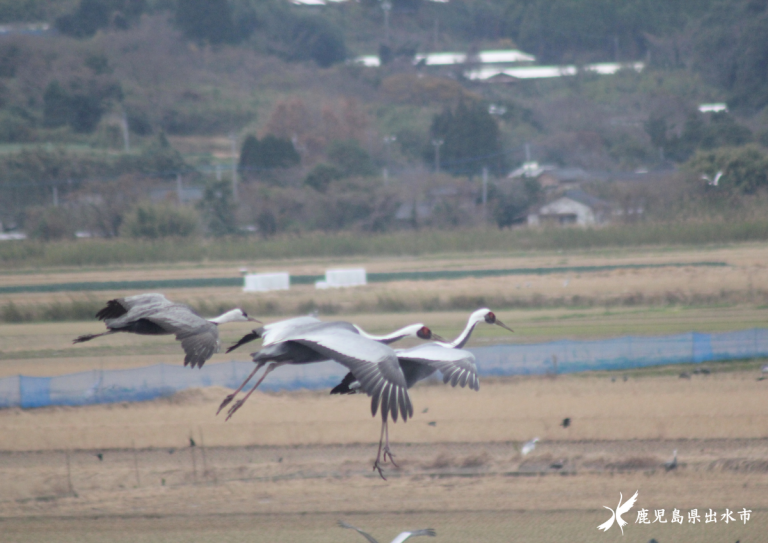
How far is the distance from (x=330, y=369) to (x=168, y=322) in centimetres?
1088

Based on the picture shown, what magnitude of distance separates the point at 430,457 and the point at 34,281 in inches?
1284

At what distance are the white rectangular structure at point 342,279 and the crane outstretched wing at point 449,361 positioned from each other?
26.1m

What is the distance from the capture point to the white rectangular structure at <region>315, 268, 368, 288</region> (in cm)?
3500

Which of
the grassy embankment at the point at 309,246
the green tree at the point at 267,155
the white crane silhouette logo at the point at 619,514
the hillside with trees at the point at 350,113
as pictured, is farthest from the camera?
the green tree at the point at 267,155

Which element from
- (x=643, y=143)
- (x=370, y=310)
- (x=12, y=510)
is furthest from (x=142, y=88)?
(x=12, y=510)

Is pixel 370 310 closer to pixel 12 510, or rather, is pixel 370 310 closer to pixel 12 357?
pixel 12 357

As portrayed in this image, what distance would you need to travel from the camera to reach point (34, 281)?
42.0 m

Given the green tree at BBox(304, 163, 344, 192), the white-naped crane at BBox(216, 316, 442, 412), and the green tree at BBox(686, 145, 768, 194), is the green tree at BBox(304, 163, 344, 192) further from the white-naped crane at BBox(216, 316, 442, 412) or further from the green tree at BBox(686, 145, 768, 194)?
the white-naped crane at BBox(216, 316, 442, 412)

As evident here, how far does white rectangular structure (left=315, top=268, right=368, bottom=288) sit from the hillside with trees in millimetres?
16360

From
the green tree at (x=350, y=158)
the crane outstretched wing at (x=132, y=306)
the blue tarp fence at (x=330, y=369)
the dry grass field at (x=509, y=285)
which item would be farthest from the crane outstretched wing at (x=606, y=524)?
the green tree at (x=350, y=158)

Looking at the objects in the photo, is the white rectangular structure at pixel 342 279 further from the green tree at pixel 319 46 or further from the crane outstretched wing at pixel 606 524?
the green tree at pixel 319 46

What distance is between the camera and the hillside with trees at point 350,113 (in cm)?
5256

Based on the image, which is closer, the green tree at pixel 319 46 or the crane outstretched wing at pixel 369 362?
the crane outstretched wing at pixel 369 362

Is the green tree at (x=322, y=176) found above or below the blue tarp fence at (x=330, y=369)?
below
